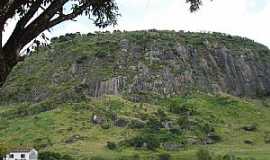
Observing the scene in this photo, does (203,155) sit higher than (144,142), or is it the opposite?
(144,142)

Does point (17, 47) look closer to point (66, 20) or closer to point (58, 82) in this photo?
point (66, 20)

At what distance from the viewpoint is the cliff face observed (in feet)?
533

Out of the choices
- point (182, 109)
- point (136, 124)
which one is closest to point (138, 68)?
point (182, 109)

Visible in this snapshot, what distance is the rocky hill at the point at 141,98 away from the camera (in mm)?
124562

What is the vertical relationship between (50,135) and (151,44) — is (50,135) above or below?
below

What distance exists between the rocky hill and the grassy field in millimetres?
207

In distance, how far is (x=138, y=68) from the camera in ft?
555

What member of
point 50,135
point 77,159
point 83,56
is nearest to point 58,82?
point 83,56

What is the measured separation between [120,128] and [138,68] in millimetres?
35146

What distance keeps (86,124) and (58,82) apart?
34635 millimetres

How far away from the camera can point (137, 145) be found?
123312 mm

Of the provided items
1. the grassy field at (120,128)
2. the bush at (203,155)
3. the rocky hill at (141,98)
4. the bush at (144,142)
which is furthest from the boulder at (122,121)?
the bush at (203,155)

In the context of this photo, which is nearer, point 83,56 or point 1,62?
point 1,62

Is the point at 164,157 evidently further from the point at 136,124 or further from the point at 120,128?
the point at 120,128
